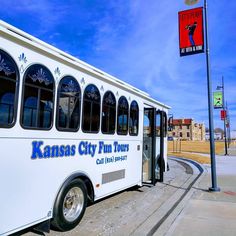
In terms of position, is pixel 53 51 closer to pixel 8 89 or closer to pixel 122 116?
pixel 8 89

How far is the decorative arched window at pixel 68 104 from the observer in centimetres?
487

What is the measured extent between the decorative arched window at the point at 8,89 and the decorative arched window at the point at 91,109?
171cm

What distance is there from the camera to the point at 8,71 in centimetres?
388

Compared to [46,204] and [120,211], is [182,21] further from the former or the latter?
[46,204]

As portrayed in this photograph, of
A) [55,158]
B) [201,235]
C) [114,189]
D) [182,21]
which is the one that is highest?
[182,21]

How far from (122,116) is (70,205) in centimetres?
265

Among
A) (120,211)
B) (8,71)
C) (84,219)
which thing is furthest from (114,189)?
(8,71)

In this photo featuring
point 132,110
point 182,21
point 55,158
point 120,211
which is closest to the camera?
point 55,158

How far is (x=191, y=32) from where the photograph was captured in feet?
30.2

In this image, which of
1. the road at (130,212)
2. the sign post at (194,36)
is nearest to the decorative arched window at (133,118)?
the road at (130,212)

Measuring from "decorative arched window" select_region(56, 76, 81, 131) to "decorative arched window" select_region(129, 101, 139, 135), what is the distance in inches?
99.1

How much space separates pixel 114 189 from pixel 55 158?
2.38m

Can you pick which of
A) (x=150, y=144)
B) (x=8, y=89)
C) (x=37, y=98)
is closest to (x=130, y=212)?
(x=150, y=144)

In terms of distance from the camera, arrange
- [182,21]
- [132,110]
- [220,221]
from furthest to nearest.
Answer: [182,21]
[132,110]
[220,221]
